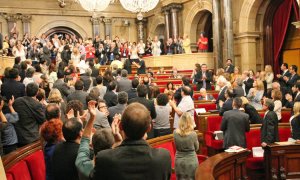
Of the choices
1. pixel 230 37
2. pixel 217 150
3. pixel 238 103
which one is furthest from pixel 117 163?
pixel 230 37

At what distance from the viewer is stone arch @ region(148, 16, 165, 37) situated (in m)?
21.8

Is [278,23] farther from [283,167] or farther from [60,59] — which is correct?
[283,167]

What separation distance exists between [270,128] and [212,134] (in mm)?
1647

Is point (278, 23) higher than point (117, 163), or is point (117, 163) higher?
point (278, 23)

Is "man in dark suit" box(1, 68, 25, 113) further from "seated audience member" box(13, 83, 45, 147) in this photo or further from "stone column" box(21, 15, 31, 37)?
"stone column" box(21, 15, 31, 37)

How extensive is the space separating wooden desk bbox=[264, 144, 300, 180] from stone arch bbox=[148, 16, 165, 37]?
1680 centimetres

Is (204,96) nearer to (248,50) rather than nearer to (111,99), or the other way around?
(111,99)

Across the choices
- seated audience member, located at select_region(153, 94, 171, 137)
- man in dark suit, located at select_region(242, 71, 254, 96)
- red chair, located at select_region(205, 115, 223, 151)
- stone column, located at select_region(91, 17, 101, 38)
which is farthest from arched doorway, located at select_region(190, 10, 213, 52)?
seated audience member, located at select_region(153, 94, 171, 137)

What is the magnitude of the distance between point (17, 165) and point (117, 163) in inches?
67.3

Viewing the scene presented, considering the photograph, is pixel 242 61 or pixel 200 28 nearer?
pixel 242 61

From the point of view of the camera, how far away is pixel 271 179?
5496 mm

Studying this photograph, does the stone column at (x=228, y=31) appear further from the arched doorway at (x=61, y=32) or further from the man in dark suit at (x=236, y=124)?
the arched doorway at (x=61, y=32)

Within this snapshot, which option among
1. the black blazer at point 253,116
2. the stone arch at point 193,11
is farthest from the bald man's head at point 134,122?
the stone arch at point 193,11

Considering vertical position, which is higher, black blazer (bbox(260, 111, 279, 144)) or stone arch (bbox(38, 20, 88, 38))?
stone arch (bbox(38, 20, 88, 38))
